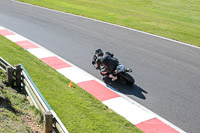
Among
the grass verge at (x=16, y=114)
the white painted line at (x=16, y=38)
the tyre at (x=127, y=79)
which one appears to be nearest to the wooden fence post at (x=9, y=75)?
the grass verge at (x=16, y=114)

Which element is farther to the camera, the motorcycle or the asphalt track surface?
the motorcycle

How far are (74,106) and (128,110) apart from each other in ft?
5.38

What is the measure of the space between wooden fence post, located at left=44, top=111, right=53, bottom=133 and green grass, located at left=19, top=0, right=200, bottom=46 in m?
12.0

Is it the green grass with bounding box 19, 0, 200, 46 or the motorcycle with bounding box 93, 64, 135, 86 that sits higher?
the green grass with bounding box 19, 0, 200, 46

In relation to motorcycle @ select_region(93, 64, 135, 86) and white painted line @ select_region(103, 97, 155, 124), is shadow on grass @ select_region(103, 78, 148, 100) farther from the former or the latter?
white painted line @ select_region(103, 97, 155, 124)

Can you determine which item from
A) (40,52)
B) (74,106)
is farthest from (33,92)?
(40,52)

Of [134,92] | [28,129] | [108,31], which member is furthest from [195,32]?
[28,129]

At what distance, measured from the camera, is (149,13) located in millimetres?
24234

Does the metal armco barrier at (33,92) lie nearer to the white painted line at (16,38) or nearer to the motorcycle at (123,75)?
the motorcycle at (123,75)

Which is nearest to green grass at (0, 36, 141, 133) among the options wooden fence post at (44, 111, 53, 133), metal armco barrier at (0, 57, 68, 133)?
metal armco barrier at (0, 57, 68, 133)

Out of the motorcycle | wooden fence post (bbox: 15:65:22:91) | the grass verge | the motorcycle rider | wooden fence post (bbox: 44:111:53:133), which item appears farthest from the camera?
the motorcycle rider

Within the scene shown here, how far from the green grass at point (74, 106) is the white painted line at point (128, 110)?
11.8 inches

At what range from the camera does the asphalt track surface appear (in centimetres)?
861

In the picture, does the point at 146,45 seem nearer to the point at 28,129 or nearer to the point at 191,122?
the point at 191,122
